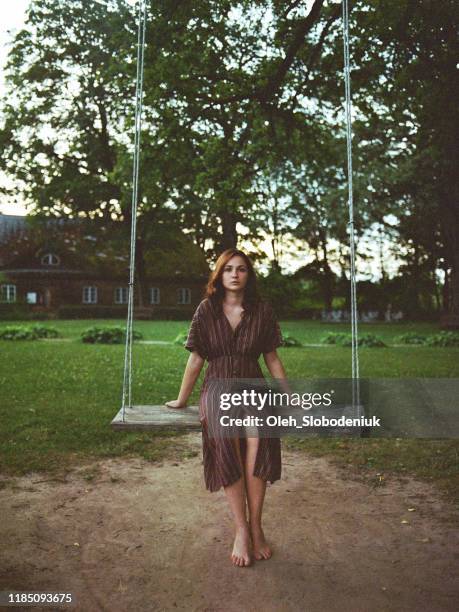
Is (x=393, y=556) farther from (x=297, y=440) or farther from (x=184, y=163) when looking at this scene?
(x=184, y=163)

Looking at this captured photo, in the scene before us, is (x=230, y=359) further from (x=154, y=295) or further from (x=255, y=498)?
(x=154, y=295)

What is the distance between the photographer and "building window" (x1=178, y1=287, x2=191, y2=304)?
47.3 meters

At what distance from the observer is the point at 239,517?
10.5 feet

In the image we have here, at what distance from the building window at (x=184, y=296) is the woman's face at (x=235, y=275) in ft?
145

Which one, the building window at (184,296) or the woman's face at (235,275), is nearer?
the woman's face at (235,275)

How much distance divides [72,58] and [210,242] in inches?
615

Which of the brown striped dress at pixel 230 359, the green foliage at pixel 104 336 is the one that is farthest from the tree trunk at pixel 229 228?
the brown striped dress at pixel 230 359

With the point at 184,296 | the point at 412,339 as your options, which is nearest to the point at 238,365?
the point at 412,339

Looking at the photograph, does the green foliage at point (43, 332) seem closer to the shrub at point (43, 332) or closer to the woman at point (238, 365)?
the shrub at point (43, 332)

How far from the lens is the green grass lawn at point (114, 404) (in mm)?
5270

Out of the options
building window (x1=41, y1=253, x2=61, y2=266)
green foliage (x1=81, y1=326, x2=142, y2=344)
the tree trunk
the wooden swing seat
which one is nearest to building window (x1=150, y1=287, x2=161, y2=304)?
building window (x1=41, y1=253, x2=61, y2=266)

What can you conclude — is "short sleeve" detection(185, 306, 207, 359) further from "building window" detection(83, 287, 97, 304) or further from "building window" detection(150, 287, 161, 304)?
"building window" detection(150, 287, 161, 304)

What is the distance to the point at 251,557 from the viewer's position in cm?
316

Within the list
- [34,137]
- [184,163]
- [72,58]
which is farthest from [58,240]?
[184,163]
